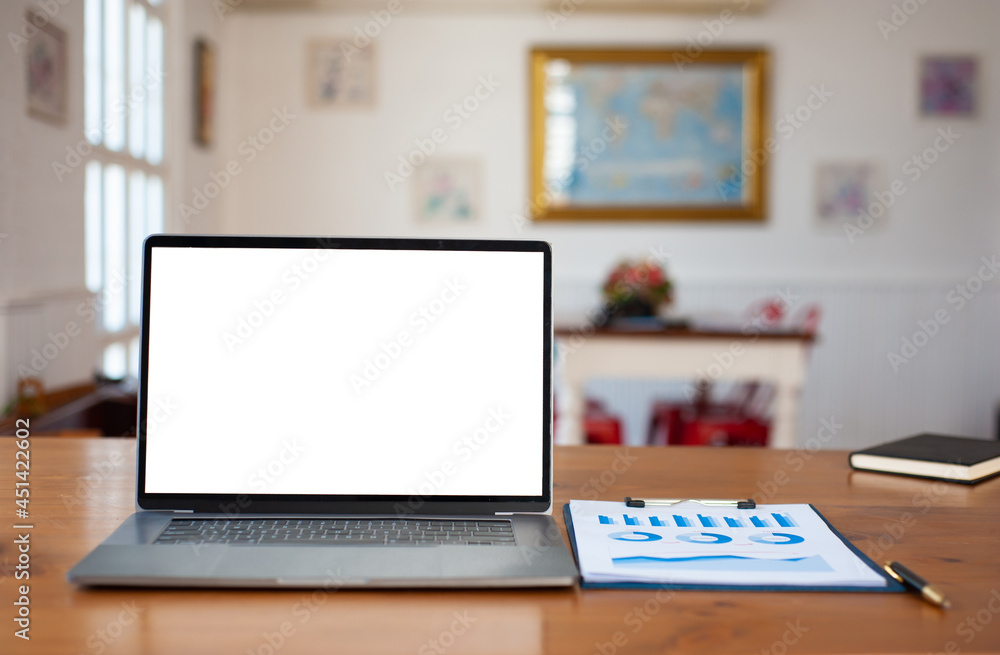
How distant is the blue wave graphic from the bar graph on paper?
9cm

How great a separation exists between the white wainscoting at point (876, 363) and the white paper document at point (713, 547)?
3958 mm

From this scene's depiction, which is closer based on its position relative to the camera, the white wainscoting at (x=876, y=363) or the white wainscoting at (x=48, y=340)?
the white wainscoting at (x=48, y=340)

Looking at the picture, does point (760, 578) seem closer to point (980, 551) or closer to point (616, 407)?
point (980, 551)

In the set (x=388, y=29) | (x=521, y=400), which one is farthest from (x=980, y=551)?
(x=388, y=29)

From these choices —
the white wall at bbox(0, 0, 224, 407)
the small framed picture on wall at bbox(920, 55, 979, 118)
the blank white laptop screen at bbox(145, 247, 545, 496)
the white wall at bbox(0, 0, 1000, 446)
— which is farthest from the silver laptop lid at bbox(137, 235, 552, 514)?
the small framed picture on wall at bbox(920, 55, 979, 118)

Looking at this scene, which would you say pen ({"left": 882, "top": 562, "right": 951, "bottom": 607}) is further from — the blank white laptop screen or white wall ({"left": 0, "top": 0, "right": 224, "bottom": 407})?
white wall ({"left": 0, "top": 0, "right": 224, "bottom": 407})

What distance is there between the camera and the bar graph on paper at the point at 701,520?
820 millimetres

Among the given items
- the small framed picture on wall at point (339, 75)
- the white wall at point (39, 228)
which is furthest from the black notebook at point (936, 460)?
the small framed picture on wall at point (339, 75)

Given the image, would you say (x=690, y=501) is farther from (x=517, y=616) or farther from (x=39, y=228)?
(x=39, y=228)

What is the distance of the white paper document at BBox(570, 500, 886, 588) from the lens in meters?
0.68

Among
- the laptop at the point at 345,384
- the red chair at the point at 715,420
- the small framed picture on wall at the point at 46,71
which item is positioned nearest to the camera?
the laptop at the point at 345,384

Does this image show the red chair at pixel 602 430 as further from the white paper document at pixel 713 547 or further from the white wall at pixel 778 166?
the white paper document at pixel 713 547

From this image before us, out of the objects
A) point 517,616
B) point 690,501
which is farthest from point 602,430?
point 517,616

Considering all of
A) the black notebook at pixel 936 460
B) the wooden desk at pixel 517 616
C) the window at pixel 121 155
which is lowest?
the wooden desk at pixel 517 616
